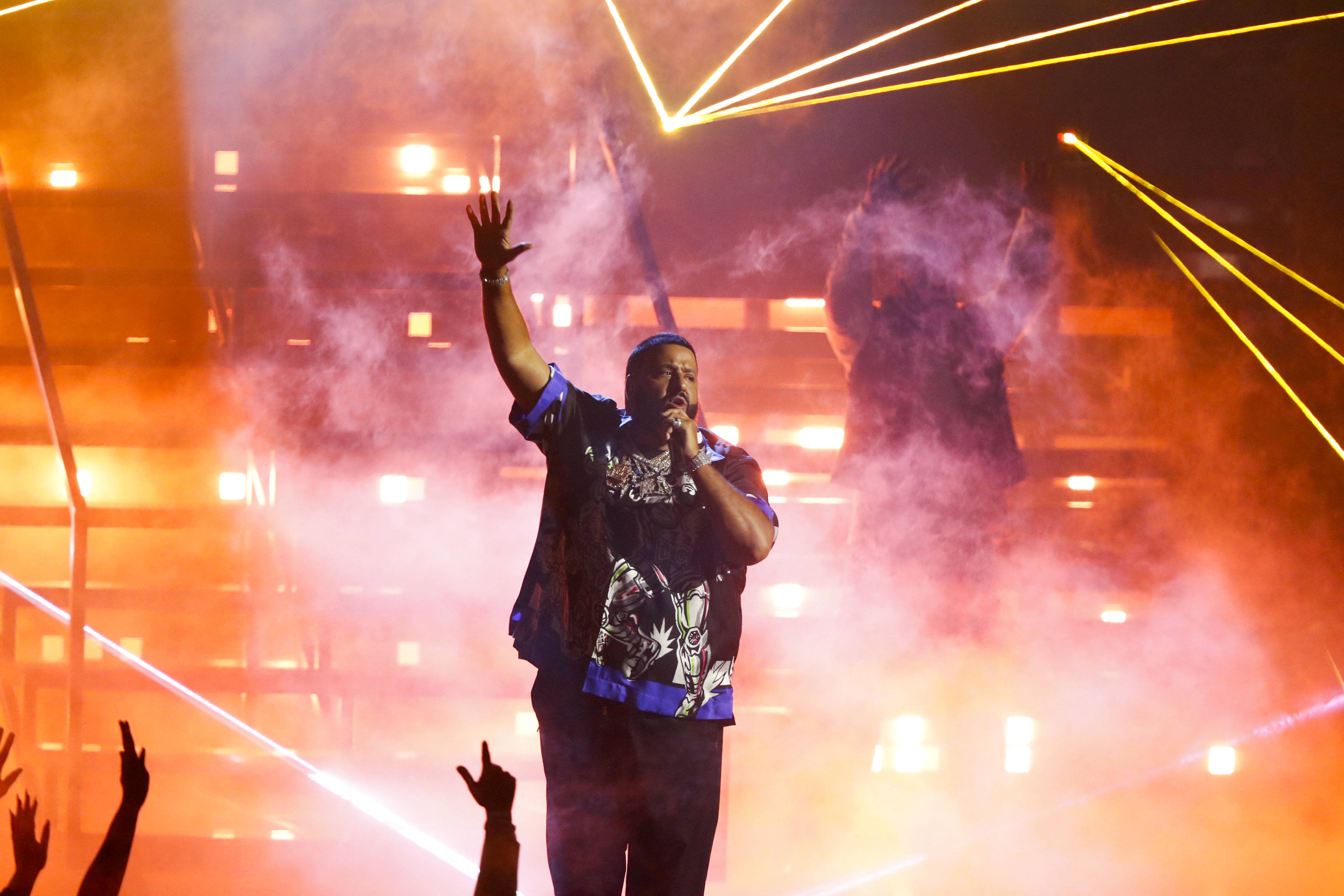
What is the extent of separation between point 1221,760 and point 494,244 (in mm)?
3084

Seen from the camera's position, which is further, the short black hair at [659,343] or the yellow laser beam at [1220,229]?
the yellow laser beam at [1220,229]

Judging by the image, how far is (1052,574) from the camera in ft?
10.6

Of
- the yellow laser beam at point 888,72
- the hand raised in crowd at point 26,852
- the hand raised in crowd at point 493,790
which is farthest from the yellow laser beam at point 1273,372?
the hand raised in crowd at point 26,852

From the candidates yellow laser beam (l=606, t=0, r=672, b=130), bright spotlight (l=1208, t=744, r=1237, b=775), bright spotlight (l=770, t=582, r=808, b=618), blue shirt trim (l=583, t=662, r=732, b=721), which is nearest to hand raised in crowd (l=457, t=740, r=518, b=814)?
blue shirt trim (l=583, t=662, r=732, b=721)

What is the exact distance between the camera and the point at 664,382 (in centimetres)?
159

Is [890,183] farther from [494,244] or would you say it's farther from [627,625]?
[627,625]

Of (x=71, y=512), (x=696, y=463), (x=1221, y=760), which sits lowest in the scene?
(x=1221, y=760)

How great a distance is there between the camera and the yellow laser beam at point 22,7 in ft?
10.3

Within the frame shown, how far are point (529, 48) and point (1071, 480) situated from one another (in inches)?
93.6

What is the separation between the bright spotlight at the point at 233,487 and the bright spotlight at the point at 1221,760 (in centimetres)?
341

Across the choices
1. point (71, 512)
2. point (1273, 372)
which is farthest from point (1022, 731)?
point (71, 512)

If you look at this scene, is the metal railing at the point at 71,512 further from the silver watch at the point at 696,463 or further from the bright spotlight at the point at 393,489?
the silver watch at the point at 696,463

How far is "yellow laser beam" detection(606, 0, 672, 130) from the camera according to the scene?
3.05 metres

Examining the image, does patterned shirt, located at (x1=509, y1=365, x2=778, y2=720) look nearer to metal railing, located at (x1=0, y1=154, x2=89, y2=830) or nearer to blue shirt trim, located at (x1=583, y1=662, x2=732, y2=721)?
blue shirt trim, located at (x1=583, y1=662, x2=732, y2=721)
